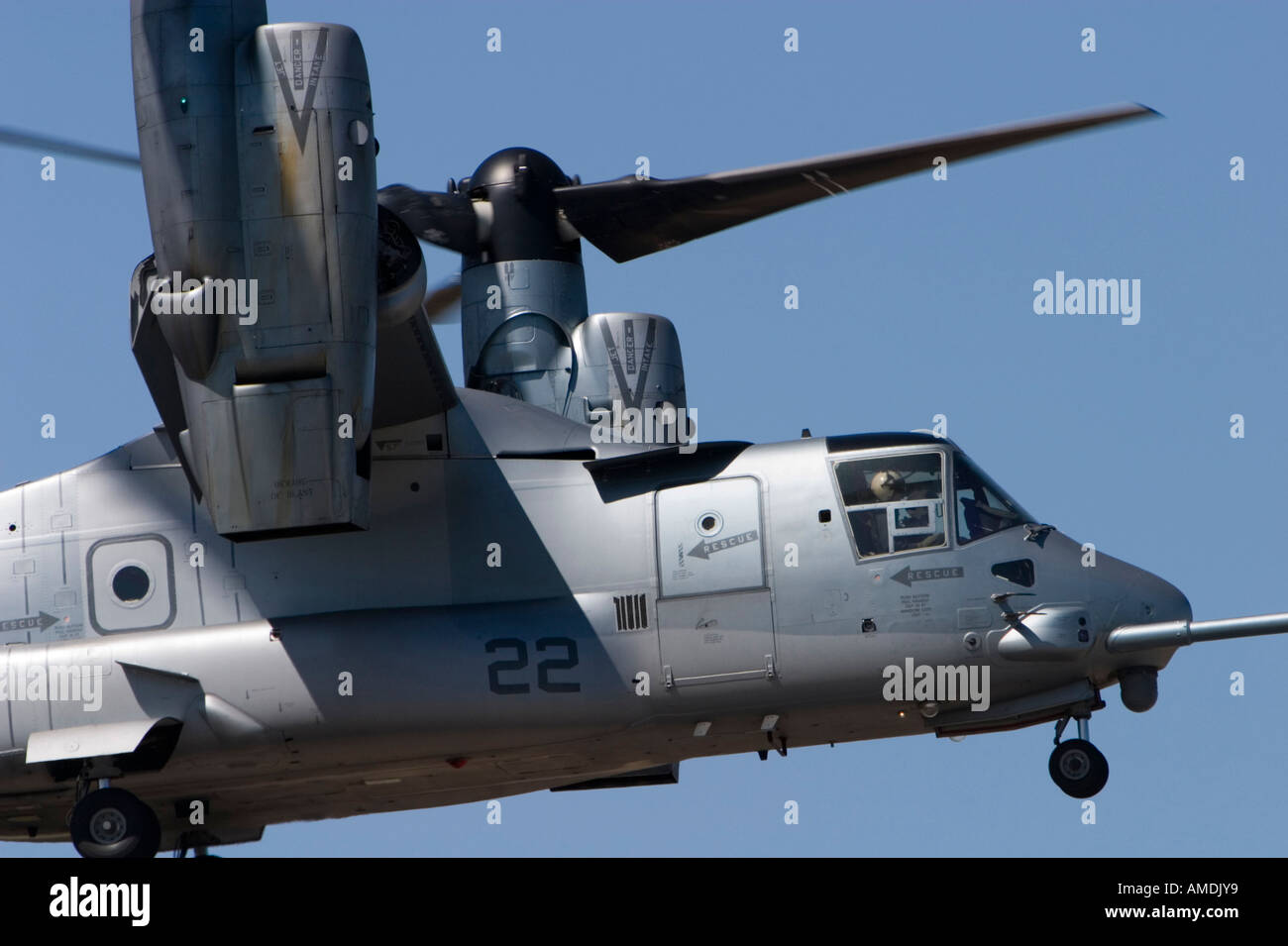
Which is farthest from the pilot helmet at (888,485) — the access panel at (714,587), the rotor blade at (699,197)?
the rotor blade at (699,197)

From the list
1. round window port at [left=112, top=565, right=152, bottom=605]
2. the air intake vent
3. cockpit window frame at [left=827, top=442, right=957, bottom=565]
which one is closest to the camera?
cockpit window frame at [left=827, top=442, right=957, bottom=565]

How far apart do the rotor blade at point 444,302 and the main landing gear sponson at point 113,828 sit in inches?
282

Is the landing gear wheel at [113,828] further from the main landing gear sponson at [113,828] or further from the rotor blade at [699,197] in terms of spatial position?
the rotor blade at [699,197]

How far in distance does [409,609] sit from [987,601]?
4.41m

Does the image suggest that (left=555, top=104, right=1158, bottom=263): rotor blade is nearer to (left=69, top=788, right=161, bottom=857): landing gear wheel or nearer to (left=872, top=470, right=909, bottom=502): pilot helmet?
(left=872, top=470, right=909, bottom=502): pilot helmet

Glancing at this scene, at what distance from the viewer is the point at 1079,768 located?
14.6m

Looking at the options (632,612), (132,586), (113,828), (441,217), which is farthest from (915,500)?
(113,828)

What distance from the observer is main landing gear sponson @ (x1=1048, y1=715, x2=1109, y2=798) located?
571 inches

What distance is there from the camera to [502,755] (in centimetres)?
1511

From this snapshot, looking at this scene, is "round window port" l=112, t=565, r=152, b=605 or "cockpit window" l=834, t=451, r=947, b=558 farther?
"round window port" l=112, t=565, r=152, b=605

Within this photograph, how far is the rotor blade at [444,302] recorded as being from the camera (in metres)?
20.3

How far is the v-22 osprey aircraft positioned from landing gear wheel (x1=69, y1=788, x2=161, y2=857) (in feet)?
0.08

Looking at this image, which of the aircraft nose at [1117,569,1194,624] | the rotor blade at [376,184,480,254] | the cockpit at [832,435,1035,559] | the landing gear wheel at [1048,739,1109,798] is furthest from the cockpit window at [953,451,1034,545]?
the rotor blade at [376,184,480,254]
